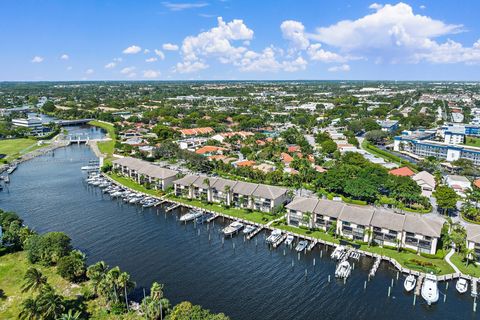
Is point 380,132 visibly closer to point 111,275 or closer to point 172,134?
point 172,134

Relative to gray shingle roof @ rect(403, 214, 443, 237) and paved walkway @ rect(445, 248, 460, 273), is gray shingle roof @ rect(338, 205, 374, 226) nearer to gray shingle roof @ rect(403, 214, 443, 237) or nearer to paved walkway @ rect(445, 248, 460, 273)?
gray shingle roof @ rect(403, 214, 443, 237)

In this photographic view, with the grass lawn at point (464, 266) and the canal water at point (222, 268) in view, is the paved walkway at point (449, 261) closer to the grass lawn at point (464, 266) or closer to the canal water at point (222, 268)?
the grass lawn at point (464, 266)

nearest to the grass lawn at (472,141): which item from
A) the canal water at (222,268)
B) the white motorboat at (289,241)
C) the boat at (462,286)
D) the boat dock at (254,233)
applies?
the boat at (462,286)

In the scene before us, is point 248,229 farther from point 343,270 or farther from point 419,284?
point 419,284

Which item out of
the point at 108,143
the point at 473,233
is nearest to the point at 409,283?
the point at 473,233

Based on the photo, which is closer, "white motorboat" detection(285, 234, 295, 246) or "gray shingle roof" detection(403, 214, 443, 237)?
"gray shingle roof" detection(403, 214, 443, 237)

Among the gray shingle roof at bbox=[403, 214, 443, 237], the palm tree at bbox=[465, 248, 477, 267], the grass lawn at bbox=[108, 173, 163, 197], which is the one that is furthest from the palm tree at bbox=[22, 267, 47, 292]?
the palm tree at bbox=[465, 248, 477, 267]
